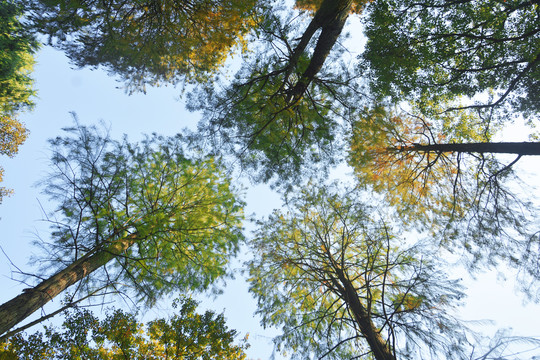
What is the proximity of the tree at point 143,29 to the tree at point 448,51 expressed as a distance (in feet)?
8.59

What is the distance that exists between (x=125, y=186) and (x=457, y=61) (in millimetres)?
7111

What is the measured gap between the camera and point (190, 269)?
16.4 ft

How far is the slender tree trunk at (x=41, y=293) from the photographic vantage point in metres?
2.59

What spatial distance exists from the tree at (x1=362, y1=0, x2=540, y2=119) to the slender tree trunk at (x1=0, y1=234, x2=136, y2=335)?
5789 mm

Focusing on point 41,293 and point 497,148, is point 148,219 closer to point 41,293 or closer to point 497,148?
point 41,293

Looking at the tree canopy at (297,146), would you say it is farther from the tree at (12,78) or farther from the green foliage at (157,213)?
the tree at (12,78)

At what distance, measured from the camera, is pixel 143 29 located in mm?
4312

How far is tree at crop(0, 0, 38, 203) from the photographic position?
731cm

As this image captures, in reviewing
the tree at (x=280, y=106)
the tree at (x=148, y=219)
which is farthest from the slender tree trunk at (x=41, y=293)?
the tree at (x=280, y=106)

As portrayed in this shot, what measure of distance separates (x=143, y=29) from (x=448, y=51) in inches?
231

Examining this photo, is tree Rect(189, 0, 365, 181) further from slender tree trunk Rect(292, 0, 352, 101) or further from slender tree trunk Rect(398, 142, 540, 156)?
slender tree trunk Rect(398, 142, 540, 156)

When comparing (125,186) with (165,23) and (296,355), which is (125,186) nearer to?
(165,23)

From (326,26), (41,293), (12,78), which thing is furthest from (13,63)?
(326,26)

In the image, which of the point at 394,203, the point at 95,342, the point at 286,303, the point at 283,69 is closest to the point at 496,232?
the point at 394,203
